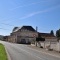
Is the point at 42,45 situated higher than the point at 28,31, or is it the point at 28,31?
the point at 28,31

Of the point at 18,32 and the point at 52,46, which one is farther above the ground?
the point at 18,32

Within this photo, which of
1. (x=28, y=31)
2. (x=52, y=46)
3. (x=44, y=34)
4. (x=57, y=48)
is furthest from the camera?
(x=44, y=34)

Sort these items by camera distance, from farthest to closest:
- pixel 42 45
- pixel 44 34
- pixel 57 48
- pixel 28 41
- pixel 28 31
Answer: pixel 44 34, pixel 28 31, pixel 28 41, pixel 42 45, pixel 57 48

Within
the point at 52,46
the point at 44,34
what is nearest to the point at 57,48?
the point at 52,46

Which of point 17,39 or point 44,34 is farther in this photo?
point 44,34

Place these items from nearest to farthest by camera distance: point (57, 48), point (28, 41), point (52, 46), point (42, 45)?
point (57, 48) < point (52, 46) < point (42, 45) < point (28, 41)

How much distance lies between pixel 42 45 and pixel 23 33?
54.3 meters

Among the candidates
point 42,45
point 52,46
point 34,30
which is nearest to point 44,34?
point 34,30

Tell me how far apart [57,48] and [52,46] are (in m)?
4.19

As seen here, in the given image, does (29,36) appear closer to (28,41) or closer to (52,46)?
(28,41)

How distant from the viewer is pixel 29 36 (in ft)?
367

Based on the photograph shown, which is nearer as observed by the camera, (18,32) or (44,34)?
(18,32)

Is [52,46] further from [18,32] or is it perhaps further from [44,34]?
[44,34]

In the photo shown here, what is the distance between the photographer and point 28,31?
376ft
